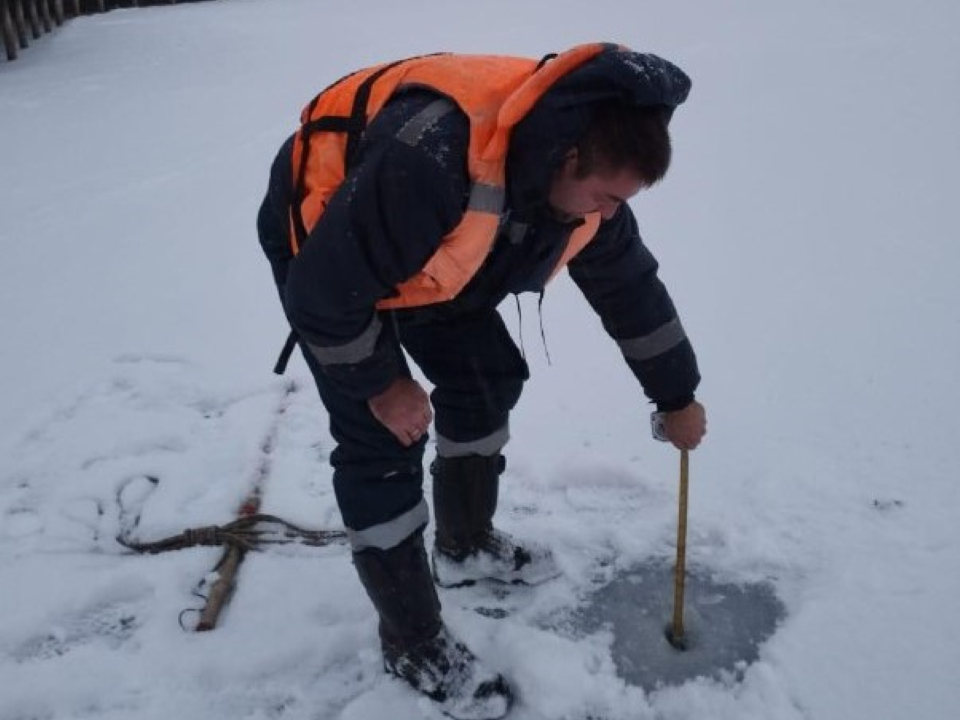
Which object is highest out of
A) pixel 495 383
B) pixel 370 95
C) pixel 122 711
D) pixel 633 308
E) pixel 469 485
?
pixel 370 95

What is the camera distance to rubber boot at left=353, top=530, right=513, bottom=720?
6.14 ft

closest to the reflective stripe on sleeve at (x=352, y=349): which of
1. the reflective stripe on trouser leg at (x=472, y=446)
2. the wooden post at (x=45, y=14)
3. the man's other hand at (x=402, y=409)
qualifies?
the man's other hand at (x=402, y=409)

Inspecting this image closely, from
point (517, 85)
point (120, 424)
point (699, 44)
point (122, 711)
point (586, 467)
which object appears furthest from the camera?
point (699, 44)

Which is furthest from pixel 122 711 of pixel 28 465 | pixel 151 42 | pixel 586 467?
pixel 151 42

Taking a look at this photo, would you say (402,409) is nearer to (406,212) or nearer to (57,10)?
(406,212)

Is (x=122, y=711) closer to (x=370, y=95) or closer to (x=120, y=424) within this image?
(x=120, y=424)

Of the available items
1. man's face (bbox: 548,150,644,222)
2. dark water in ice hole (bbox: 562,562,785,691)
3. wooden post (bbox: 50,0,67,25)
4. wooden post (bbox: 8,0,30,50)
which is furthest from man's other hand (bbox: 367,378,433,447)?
wooden post (bbox: 50,0,67,25)

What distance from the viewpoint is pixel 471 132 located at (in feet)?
4.65

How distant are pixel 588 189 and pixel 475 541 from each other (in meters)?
1.19

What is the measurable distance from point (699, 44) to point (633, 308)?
6602 mm

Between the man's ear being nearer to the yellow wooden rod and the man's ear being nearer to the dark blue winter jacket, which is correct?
the dark blue winter jacket

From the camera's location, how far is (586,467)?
9.00 feet

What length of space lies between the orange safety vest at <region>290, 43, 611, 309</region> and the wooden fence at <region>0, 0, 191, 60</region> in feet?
33.3

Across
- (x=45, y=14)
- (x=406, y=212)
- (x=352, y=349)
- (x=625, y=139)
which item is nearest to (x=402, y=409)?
(x=352, y=349)
